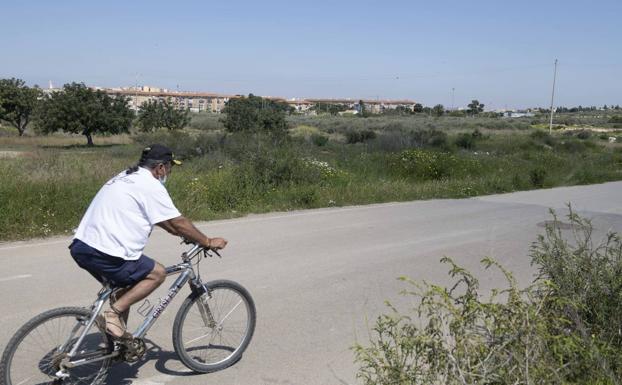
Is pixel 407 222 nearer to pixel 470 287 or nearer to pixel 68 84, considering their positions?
pixel 470 287

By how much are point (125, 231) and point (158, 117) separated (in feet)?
216

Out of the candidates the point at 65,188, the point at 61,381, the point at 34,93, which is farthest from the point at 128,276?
the point at 34,93

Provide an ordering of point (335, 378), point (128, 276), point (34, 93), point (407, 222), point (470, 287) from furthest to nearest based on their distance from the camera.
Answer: point (34, 93)
point (407, 222)
point (335, 378)
point (128, 276)
point (470, 287)

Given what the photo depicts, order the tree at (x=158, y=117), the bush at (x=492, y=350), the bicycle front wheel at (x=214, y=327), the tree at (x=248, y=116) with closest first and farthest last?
the bush at (x=492, y=350), the bicycle front wheel at (x=214, y=327), the tree at (x=248, y=116), the tree at (x=158, y=117)

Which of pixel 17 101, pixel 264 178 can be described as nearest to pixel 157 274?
pixel 264 178

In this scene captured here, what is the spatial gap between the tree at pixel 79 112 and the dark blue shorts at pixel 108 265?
57507mm

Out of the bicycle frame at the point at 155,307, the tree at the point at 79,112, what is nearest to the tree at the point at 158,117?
the tree at the point at 79,112

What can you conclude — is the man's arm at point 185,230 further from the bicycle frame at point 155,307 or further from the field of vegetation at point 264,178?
the field of vegetation at point 264,178

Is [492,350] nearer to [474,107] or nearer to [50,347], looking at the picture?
[50,347]

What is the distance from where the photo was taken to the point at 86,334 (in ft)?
13.5

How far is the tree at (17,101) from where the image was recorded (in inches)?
2677

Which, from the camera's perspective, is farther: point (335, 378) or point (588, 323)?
point (335, 378)

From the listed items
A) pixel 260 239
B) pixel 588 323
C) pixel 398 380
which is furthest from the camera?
pixel 260 239

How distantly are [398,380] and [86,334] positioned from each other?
88.0 inches
